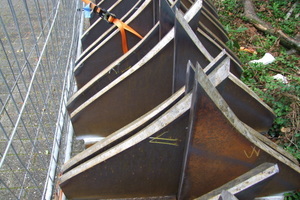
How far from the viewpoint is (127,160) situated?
64.5 inches

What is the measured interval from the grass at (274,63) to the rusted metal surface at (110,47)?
1.24m

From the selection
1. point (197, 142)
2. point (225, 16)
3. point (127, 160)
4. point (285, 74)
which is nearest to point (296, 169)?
point (197, 142)

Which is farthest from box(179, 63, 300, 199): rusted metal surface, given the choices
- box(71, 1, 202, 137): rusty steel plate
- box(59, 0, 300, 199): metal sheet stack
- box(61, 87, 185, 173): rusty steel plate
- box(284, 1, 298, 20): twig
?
box(284, 1, 298, 20): twig

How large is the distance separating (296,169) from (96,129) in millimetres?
1442

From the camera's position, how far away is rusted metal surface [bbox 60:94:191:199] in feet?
4.87

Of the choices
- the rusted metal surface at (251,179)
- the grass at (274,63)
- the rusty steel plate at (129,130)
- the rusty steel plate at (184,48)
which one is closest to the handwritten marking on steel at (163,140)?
the rusty steel plate at (129,130)

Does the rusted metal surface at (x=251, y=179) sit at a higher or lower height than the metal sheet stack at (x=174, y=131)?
lower

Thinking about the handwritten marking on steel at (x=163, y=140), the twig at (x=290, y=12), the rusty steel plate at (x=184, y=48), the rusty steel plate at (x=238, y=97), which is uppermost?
the twig at (x=290, y=12)

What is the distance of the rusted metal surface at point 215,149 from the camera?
1.30 metres

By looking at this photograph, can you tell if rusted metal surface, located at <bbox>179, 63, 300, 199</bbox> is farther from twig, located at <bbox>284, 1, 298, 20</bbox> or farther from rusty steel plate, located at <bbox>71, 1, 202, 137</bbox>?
twig, located at <bbox>284, 1, 298, 20</bbox>

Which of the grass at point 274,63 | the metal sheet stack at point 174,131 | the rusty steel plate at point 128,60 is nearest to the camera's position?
the metal sheet stack at point 174,131

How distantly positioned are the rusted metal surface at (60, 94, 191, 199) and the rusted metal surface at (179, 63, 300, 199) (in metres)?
0.09

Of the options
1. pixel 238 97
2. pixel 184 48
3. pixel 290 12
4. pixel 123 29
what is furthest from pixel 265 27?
pixel 184 48

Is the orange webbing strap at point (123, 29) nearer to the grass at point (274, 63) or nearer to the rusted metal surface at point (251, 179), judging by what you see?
the grass at point (274, 63)
